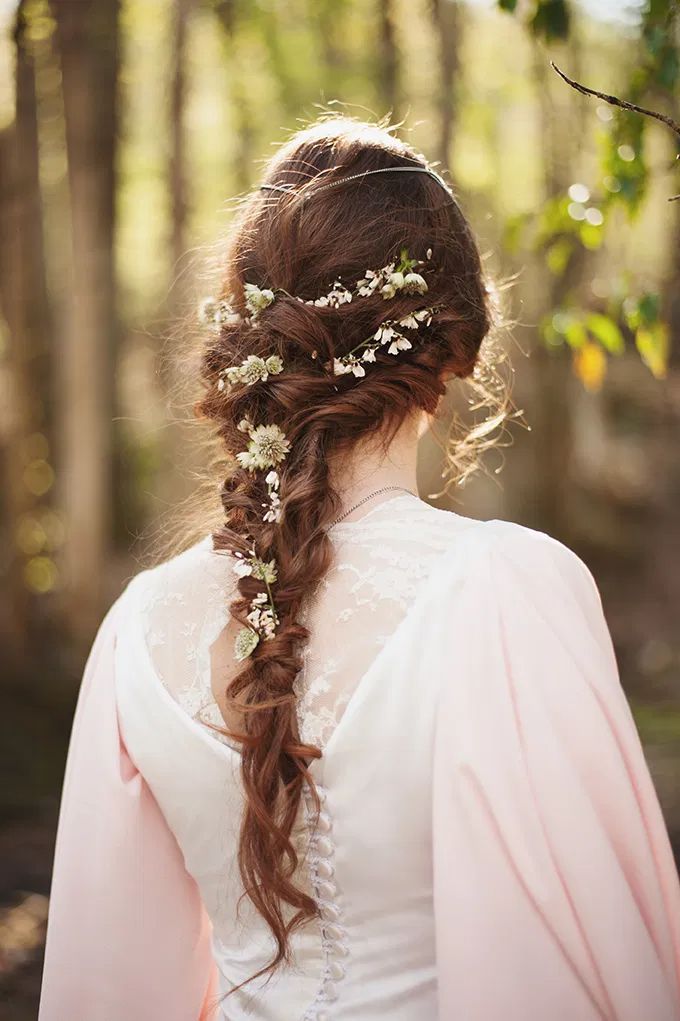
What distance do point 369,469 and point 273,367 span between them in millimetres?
199

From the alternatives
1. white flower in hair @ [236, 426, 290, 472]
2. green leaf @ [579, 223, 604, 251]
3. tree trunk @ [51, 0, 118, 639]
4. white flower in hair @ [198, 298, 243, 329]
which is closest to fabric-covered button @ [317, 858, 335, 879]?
white flower in hair @ [236, 426, 290, 472]

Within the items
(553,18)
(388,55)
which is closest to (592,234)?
(553,18)

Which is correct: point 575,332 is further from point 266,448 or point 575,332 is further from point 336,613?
point 336,613

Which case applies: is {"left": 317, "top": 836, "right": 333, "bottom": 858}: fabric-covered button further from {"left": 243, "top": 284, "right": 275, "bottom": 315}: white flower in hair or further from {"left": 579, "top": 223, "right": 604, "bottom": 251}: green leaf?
{"left": 579, "top": 223, "right": 604, "bottom": 251}: green leaf

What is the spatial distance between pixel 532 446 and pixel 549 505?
113 cm

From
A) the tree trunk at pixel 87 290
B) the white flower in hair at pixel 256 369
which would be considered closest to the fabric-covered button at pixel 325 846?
the white flower in hair at pixel 256 369

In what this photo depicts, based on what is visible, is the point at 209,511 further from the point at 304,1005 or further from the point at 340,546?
the point at 304,1005

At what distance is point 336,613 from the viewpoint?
1.38 m

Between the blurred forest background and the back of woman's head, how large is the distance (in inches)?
10.1

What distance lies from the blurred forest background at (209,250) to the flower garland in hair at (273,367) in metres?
0.21

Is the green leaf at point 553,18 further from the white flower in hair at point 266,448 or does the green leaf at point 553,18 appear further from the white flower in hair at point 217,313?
the white flower in hair at point 266,448

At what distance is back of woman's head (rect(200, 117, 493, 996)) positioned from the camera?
1381 millimetres

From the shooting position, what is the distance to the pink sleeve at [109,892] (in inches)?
62.6

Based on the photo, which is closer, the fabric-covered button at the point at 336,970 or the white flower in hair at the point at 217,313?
the fabric-covered button at the point at 336,970
